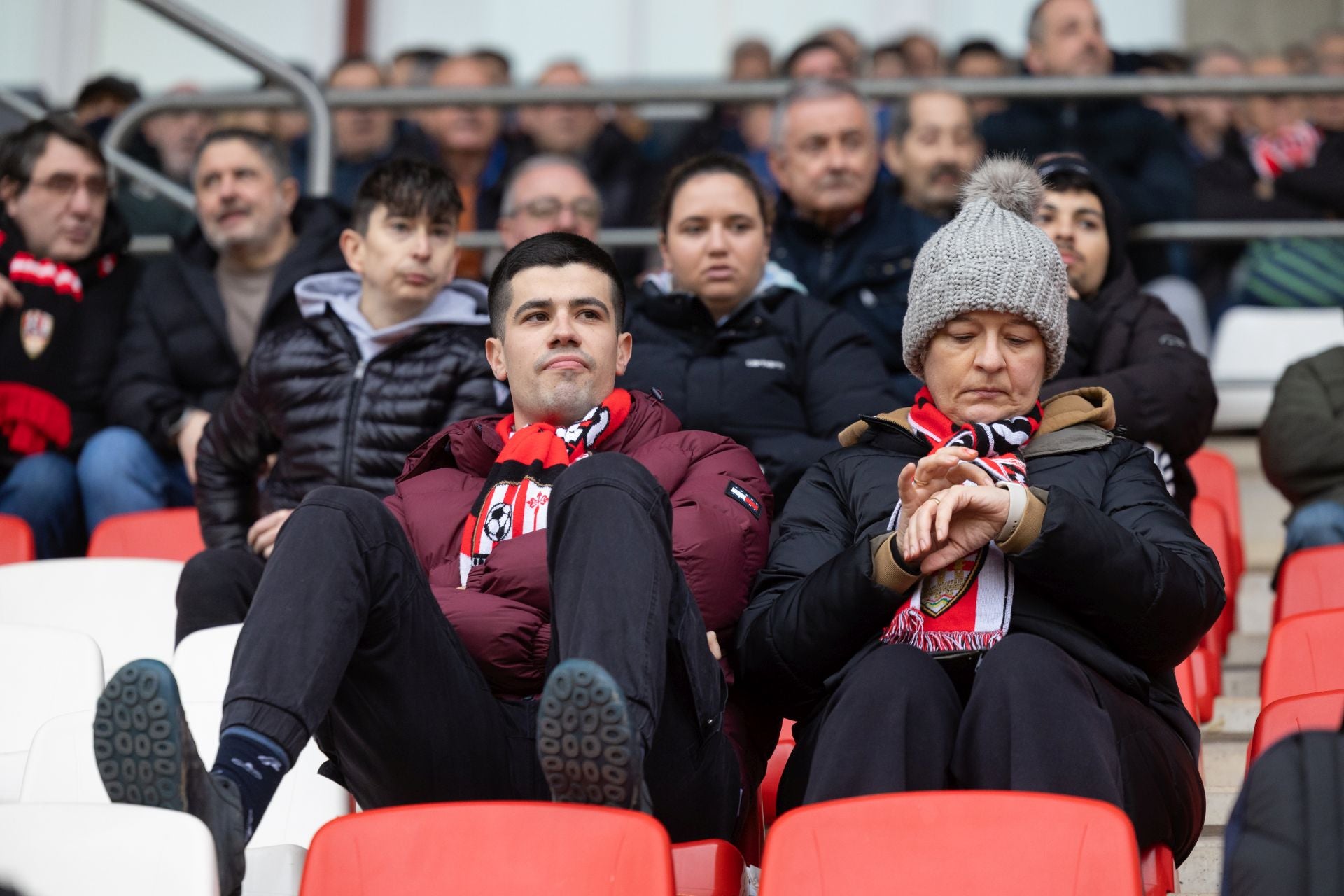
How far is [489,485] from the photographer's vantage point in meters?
2.51

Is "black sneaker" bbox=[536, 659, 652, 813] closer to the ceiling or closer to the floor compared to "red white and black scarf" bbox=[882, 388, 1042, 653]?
closer to the floor

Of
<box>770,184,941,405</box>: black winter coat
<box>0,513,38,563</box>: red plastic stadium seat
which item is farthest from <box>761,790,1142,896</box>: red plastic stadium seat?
<box>0,513,38,563</box>: red plastic stadium seat

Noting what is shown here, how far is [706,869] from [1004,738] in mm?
399

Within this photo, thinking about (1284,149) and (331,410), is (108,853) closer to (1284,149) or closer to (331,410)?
(331,410)

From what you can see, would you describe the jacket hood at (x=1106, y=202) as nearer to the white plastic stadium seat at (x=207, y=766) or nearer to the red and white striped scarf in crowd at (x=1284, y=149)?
the white plastic stadium seat at (x=207, y=766)

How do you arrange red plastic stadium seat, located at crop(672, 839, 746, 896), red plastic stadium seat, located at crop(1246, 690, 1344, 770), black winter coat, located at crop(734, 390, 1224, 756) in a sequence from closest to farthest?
1. red plastic stadium seat, located at crop(672, 839, 746, 896)
2. black winter coat, located at crop(734, 390, 1224, 756)
3. red plastic stadium seat, located at crop(1246, 690, 1344, 770)

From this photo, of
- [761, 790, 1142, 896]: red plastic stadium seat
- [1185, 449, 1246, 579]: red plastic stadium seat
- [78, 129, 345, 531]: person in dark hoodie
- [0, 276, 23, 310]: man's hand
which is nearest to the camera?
[761, 790, 1142, 896]: red plastic stadium seat

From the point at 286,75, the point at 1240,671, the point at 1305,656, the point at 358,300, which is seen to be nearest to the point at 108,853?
the point at 1305,656

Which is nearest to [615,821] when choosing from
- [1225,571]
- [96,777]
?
[96,777]

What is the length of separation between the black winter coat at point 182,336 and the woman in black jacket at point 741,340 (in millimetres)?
954

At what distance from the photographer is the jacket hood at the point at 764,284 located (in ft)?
11.6

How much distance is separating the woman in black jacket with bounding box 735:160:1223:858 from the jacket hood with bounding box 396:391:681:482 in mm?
267

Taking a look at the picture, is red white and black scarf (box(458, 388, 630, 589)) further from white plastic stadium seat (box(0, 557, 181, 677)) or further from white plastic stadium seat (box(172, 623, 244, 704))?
white plastic stadium seat (box(0, 557, 181, 677))

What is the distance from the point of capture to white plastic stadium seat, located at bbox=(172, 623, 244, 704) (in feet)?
8.50
